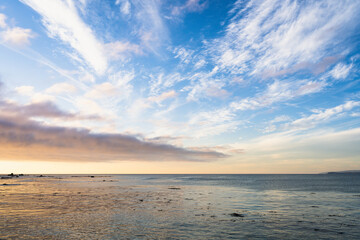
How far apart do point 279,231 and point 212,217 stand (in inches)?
400

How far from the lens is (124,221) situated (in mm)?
31469

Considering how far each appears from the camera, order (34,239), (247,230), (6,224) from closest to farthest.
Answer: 1. (34,239)
2. (247,230)
3. (6,224)

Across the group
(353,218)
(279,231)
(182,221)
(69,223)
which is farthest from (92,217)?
(353,218)

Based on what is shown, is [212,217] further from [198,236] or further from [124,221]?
[124,221]

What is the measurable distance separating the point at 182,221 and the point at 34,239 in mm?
17404

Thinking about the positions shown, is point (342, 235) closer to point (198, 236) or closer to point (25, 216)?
point (198, 236)

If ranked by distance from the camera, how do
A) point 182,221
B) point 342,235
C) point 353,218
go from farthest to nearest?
point 353,218, point 182,221, point 342,235

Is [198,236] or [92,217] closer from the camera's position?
[198,236]

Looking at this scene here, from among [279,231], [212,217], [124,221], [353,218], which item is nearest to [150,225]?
[124,221]

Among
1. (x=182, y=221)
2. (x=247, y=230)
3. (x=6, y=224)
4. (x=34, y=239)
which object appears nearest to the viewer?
(x=34, y=239)

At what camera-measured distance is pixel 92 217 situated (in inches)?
1332

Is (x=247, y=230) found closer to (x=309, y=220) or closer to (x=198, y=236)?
(x=198, y=236)

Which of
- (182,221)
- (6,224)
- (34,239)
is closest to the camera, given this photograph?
(34,239)

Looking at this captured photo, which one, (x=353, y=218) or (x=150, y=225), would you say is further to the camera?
(x=353, y=218)
